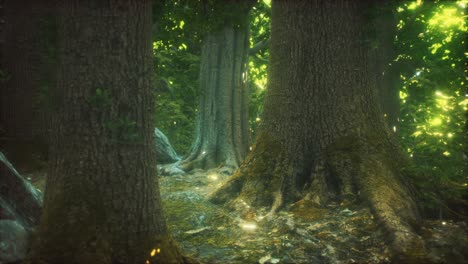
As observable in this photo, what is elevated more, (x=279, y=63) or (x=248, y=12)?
(x=248, y=12)

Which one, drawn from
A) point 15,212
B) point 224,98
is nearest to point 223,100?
point 224,98

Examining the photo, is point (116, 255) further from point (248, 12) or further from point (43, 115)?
point (248, 12)

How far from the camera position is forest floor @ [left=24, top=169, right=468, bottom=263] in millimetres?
4352

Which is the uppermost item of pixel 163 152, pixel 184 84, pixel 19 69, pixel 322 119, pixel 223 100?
pixel 184 84

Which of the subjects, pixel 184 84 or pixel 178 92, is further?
pixel 178 92

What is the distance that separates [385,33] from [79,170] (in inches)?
385

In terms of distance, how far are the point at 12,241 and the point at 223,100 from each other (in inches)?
306

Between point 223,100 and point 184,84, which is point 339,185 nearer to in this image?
point 223,100

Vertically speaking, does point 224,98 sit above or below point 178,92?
below

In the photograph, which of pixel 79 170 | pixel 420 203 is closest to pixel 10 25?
pixel 79 170

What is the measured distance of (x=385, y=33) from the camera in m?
10.9

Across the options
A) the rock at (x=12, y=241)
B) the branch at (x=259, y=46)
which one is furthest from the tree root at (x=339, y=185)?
the branch at (x=259, y=46)

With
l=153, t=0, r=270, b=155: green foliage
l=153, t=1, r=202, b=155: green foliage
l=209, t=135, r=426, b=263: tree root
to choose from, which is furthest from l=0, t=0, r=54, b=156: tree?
l=153, t=1, r=202, b=155: green foliage

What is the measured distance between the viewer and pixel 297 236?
482 centimetres
